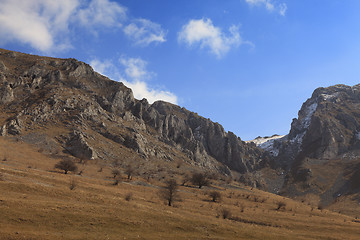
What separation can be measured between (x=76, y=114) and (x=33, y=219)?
102711 millimetres

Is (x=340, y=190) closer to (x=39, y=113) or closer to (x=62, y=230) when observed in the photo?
(x=62, y=230)

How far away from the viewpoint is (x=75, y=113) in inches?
4754

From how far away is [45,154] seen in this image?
85688 millimetres

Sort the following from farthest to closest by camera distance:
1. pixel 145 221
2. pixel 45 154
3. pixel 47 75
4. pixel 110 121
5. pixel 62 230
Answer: pixel 47 75 → pixel 110 121 → pixel 45 154 → pixel 145 221 → pixel 62 230

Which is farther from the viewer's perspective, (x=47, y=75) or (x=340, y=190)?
(x=47, y=75)

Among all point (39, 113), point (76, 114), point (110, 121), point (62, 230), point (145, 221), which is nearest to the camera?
point (62, 230)

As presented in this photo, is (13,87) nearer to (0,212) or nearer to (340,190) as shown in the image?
(0,212)

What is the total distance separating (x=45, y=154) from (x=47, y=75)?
3147 inches

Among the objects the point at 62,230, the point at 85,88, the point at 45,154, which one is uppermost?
the point at 85,88

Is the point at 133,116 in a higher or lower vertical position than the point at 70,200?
higher

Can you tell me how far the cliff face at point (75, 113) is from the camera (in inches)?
3947

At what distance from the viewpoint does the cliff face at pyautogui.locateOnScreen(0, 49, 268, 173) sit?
100250mm

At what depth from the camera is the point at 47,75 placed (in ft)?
481

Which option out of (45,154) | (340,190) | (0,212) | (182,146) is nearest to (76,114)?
(45,154)
